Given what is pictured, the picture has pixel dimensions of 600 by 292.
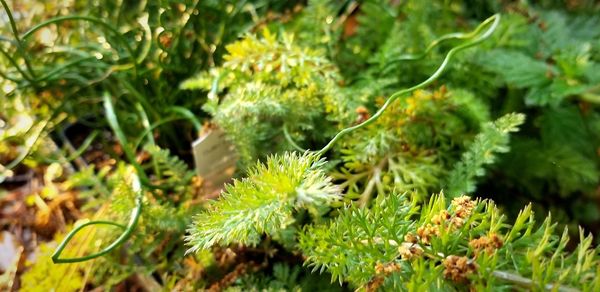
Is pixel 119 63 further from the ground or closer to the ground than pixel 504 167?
further from the ground

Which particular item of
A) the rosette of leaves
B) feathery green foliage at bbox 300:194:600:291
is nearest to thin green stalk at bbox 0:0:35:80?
the rosette of leaves

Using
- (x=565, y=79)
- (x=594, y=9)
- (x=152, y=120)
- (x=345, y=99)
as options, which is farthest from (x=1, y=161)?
(x=594, y=9)

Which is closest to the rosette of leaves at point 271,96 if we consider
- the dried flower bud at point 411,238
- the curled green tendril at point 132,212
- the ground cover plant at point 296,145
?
the ground cover plant at point 296,145

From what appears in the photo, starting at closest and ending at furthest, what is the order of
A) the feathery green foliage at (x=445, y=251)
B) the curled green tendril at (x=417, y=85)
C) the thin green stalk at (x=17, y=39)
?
the feathery green foliage at (x=445, y=251) → the curled green tendril at (x=417, y=85) → the thin green stalk at (x=17, y=39)

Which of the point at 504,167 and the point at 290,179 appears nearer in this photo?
the point at 290,179

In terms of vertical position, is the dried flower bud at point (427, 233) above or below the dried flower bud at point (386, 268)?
above

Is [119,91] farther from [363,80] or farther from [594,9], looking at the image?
[594,9]

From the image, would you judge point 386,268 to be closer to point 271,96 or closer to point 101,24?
point 271,96

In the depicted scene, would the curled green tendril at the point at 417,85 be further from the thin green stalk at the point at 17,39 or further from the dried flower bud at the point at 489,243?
the thin green stalk at the point at 17,39
